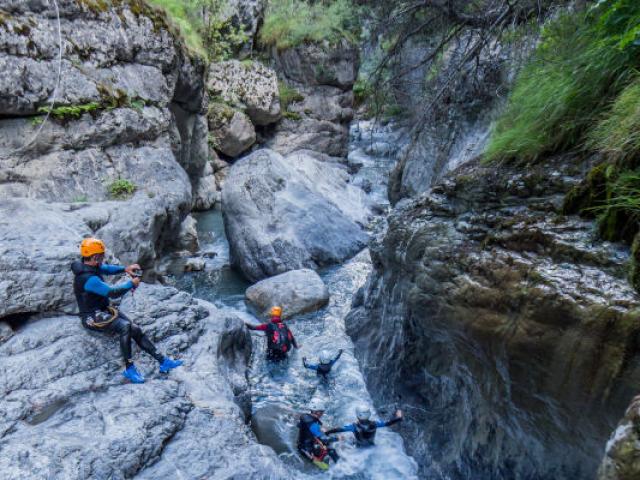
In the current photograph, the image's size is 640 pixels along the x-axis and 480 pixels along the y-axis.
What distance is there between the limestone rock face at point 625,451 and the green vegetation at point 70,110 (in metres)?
9.91

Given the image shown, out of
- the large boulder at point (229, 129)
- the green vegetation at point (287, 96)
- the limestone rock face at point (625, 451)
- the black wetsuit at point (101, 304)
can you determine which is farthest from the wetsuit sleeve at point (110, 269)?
the green vegetation at point (287, 96)

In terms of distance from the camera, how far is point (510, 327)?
390cm

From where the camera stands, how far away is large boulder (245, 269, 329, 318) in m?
9.72

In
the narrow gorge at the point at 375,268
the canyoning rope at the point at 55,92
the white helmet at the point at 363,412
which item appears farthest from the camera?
the canyoning rope at the point at 55,92

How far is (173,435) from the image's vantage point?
173 inches

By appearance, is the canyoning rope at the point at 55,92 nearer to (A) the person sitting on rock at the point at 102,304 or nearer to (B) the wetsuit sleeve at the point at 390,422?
(A) the person sitting on rock at the point at 102,304

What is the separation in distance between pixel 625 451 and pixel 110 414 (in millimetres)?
4340

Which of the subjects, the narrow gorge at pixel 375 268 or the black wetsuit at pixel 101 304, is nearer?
the narrow gorge at pixel 375 268

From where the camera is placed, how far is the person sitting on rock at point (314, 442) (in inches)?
235

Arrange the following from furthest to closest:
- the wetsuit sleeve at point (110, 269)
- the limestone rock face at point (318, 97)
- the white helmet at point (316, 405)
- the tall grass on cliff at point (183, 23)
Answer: the limestone rock face at point (318, 97)
the tall grass on cliff at point (183, 23)
the white helmet at point (316, 405)
the wetsuit sleeve at point (110, 269)

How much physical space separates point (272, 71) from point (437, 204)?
59.0 feet

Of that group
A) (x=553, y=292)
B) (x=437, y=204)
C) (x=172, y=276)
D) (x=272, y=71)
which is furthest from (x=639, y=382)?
(x=272, y=71)

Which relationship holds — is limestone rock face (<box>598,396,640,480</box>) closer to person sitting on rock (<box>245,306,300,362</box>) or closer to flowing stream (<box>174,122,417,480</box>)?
flowing stream (<box>174,122,417,480</box>)

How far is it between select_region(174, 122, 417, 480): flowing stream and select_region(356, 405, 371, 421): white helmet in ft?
0.36
